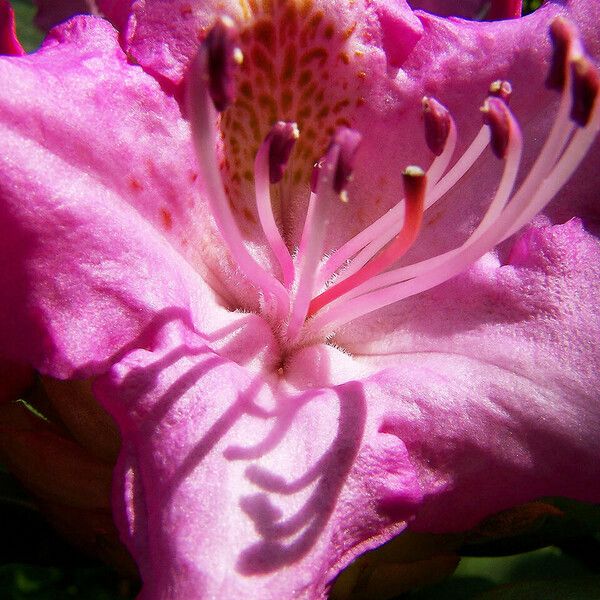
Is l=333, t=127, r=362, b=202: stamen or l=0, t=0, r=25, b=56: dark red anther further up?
l=333, t=127, r=362, b=202: stamen

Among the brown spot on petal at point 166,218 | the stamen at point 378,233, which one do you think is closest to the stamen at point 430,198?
the stamen at point 378,233

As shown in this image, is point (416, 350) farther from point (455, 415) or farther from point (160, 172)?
point (160, 172)

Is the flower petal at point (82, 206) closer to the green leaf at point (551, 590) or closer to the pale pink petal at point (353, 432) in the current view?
the pale pink petal at point (353, 432)

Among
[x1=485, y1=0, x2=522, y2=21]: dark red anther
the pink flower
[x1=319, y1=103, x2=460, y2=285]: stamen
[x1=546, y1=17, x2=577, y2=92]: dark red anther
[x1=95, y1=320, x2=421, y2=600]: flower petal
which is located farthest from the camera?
the pink flower

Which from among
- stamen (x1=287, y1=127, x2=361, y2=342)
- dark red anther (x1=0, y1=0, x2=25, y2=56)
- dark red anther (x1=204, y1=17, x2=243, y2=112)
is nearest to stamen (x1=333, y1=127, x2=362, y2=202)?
stamen (x1=287, y1=127, x2=361, y2=342)

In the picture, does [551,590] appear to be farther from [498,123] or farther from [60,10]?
[60,10]

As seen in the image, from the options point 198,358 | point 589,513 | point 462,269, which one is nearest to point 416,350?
point 462,269

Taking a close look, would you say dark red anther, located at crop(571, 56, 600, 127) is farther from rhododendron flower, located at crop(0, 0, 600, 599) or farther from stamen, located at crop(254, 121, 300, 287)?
stamen, located at crop(254, 121, 300, 287)

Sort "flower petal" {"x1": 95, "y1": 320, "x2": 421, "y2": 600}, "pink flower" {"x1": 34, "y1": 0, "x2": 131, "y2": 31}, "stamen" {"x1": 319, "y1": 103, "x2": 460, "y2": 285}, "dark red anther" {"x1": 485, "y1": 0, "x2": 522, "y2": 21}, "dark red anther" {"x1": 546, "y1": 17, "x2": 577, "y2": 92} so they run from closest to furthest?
"flower petal" {"x1": 95, "y1": 320, "x2": 421, "y2": 600}
"dark red anther" {"x1": 546, "y1": 17, "x2": 577, "y2": 92}
"stamen" {"x1": 319, "y1": 103, "x2": 460, "y2": 285}
"dark red anther" {"x1": 485, "y1": 0, "x2": 522, "y2": 21}
"pink flower" {"x1": 34, "y1": 0, "x2": 131, "y2": 31}

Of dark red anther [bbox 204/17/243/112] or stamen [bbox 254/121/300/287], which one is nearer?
dark red anther [bbox 204/17/243/112]
